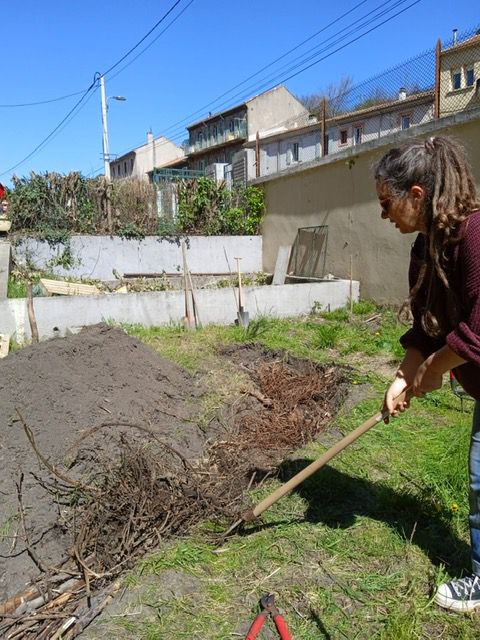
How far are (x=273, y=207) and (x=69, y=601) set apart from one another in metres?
11.0

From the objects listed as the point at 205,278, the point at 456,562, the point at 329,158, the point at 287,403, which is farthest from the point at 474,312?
the point at 205,278

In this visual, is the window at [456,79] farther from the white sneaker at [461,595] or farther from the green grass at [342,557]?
the white sneaker at [461,595]

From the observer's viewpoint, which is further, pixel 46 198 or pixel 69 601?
pixel 46 198

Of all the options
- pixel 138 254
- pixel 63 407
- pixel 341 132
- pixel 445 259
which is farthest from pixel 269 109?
pixel 445 259

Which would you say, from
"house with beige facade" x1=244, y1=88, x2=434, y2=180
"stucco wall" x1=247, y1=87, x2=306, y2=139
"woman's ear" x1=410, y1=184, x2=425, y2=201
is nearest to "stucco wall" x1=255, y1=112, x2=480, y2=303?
"house with beige facade" x1=244, y1=88, x2=434, y2=180

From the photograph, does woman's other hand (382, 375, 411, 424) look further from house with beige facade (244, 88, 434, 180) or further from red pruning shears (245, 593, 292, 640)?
house with beige facade (244, 88, 434, 180)

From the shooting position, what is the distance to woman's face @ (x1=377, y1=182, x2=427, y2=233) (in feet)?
6.01

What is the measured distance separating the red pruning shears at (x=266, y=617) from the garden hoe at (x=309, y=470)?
45 centimetres

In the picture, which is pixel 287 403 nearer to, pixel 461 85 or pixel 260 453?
pixel 260 453

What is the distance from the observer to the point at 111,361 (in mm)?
4730

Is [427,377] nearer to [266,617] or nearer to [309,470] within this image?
[309,470]

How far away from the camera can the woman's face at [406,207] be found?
6.01 feet

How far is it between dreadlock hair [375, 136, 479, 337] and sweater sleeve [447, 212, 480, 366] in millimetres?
42

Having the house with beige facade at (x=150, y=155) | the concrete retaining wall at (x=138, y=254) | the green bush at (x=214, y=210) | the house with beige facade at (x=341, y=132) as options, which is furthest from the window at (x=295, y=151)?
the house with beige facade at (x=150, y=155)
